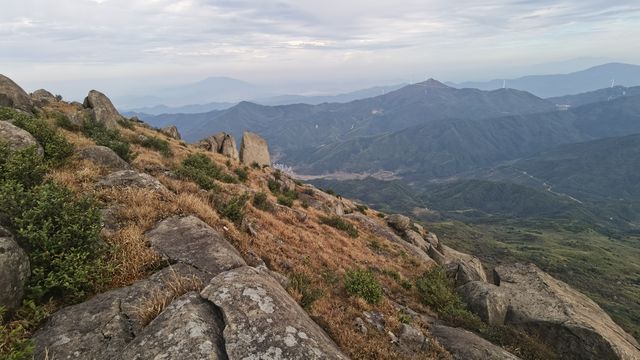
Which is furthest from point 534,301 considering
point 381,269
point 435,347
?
point 435,347

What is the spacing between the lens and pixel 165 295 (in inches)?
339

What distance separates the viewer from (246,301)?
27.1ft

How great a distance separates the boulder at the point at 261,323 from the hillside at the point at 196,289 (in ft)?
0.10

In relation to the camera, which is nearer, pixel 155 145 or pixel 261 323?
pixel 261 323

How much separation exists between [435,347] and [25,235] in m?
11.7

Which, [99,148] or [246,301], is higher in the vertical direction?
[99,148]

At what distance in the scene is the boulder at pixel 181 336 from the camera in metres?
6.85

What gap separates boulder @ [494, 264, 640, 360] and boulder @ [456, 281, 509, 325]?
64 cm

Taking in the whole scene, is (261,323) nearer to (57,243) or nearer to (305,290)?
(305,290)

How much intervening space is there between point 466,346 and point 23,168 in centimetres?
1524

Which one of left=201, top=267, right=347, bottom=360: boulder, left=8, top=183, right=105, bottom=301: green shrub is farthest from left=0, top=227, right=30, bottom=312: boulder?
left=201, top=267, right=347, bottom=360: boulder

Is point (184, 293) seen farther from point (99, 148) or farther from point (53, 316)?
point (99, 148)

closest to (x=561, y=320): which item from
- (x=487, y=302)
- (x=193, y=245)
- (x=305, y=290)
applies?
(x=487, y=302)

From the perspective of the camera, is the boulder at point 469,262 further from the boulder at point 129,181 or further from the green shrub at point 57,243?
the green shrub at point 57,243
